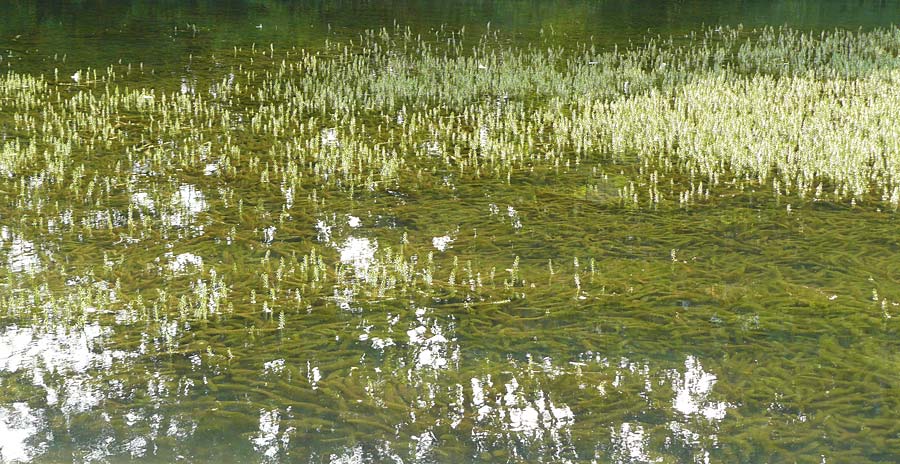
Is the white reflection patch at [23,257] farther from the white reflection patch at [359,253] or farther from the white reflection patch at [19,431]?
the white reflection patch at [359,253]

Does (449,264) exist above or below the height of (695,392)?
above

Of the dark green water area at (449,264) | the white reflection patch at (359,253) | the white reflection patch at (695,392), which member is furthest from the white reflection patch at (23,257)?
the white reflection patch at (695,392)

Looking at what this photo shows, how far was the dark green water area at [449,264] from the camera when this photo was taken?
144 inches

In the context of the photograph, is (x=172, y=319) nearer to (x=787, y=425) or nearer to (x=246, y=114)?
(x=787, y=425)

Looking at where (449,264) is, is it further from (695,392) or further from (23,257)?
(23,257)

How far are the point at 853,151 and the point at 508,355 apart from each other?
4.61 meters

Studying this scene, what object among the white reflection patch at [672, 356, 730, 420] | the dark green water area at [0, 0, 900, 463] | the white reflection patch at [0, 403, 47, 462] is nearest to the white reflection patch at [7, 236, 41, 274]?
the dark green water area at [0, 0, 900, 463]

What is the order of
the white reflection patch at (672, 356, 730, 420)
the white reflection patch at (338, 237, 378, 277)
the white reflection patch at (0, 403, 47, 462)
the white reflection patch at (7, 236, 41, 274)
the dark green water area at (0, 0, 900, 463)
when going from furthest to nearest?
the white reflection patch at (338, 237, 378, 277) < the white reflection patch at (7, 236, 41, 274) < the white reflection patch at (672, 356, 730, 420) < the dark green water area at (0, 0, 900, 463) < the white reflection patch at (0, 403, 47, 462)

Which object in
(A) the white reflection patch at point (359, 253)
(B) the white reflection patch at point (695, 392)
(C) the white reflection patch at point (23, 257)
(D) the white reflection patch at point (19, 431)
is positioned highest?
(A) the white reflection patch at point (359, 253)

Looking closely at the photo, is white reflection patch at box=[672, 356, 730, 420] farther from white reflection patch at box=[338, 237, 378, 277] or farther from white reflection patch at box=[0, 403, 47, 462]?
white reflection patch at box=[0, 403, 47, 462]

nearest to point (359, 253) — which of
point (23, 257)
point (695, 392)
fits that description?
point (23, 257)

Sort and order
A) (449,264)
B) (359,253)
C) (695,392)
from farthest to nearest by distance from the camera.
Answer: (359,253) < (449,264) < (695,392)

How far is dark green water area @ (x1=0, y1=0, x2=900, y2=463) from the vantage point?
12.0ft

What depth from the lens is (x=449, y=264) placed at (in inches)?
209
